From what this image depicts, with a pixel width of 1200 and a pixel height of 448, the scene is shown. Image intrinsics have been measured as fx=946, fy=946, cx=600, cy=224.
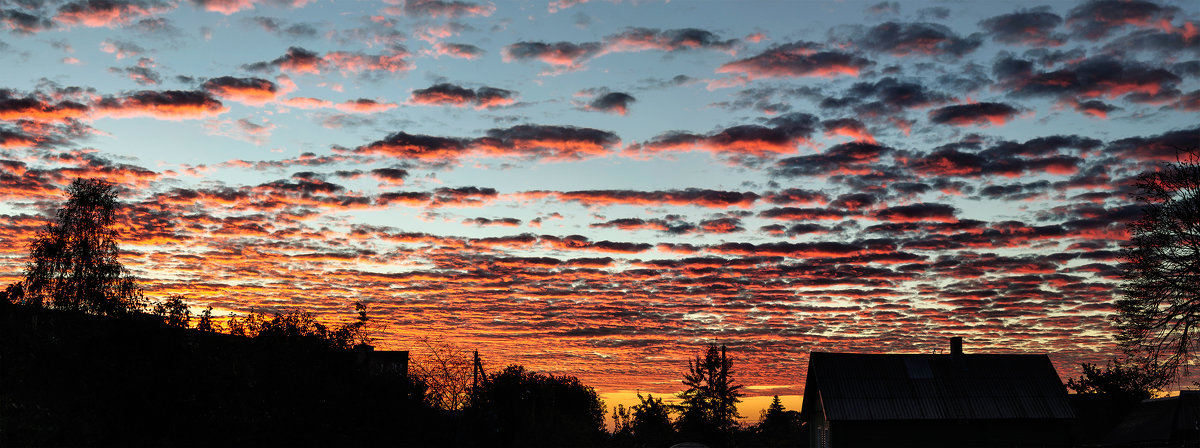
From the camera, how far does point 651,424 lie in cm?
7875

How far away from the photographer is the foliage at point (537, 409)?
4747 centimetres

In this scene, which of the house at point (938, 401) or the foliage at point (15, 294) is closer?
the foliage at point (15, 294)

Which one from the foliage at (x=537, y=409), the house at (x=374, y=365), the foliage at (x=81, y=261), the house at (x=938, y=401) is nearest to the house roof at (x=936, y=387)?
the house at (x=938, y=401)

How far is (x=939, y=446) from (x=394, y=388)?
94.8ft

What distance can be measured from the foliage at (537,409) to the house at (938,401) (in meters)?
13.7

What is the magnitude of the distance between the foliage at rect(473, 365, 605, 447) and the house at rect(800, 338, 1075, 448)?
13.7 meters

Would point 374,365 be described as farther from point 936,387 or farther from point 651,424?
point 651,424

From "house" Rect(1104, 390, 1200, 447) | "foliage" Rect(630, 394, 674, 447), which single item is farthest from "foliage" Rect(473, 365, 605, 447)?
"house" Rect(1104, 390, 1200, 447)

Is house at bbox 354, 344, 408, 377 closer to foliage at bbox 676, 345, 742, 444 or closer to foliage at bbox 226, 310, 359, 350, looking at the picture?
foliage at bbox 226, 310, 359, 350

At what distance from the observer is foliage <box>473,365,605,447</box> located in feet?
156

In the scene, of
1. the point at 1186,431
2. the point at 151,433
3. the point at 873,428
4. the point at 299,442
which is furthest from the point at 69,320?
the point at 1186,431

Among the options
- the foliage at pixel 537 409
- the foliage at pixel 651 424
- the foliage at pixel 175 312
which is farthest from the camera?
the foliage at pixel 651 424

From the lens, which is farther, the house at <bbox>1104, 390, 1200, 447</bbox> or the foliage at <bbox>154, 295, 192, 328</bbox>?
the house at <bbox>1104, 390, 1200, 447</bbox>

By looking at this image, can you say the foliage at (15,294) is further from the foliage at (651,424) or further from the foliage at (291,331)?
the foliage at (651,424)
